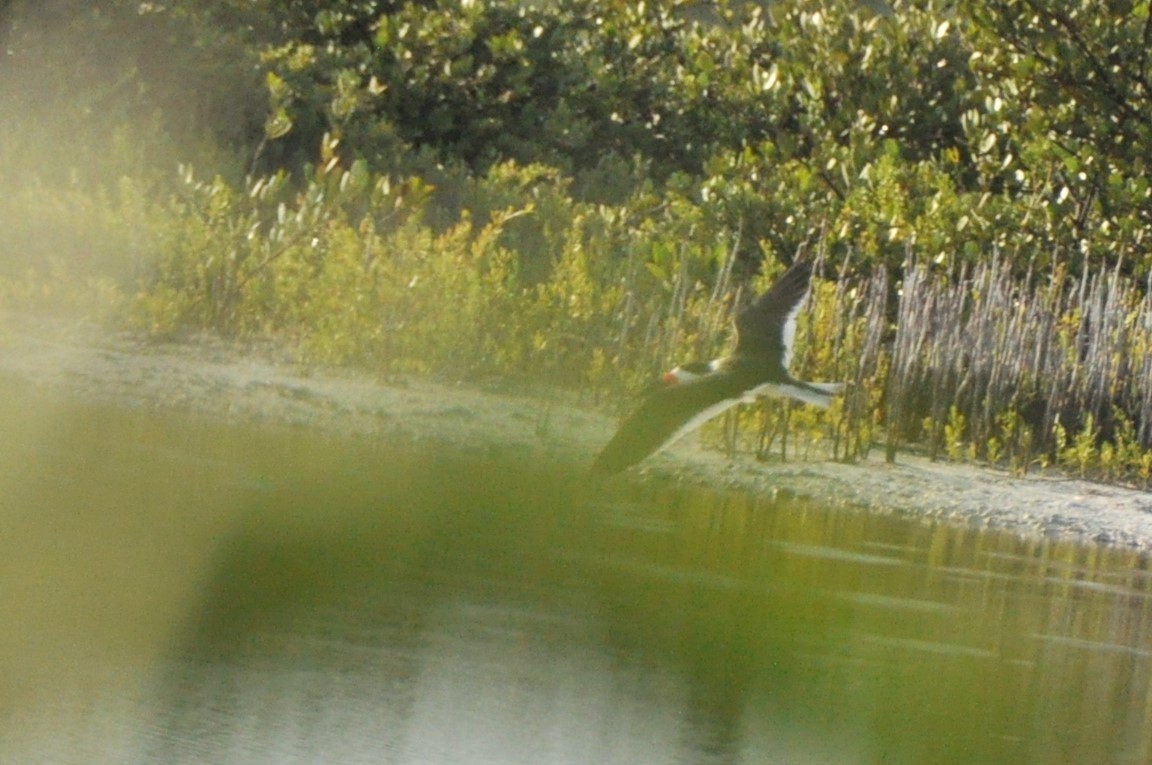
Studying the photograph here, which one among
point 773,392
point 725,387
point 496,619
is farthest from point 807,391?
point 496,619

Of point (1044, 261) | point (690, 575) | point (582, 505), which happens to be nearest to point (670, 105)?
point (1044, 261)

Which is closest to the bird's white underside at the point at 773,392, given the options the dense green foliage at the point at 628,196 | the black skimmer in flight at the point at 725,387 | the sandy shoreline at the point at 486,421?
the black skimmer in flight at the point at 725,387

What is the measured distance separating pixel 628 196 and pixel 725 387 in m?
6.34

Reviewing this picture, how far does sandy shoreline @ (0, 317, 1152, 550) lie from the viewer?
1176 centimetres

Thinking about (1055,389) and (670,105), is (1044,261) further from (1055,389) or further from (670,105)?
(670,105)

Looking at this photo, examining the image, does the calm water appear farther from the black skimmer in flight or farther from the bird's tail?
the bird's tail

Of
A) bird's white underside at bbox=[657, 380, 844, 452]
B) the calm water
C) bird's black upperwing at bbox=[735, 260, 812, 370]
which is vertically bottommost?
the calm water

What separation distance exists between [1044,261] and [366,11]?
20.9ft

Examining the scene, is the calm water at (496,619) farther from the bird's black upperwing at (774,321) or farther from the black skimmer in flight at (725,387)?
the bird's black upperwing at (774,321)

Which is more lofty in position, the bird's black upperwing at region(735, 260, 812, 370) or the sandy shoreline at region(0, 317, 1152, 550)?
the bird's black upperwing at region(735, 260, 812, 370)

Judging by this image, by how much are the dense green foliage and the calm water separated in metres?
1.54

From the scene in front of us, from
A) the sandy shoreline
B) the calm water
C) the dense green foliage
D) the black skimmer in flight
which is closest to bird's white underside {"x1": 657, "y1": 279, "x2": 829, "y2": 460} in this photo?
the black skimmer in flight

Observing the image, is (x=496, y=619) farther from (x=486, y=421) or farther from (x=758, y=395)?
(x=486, y=421)

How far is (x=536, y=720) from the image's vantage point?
655cm
